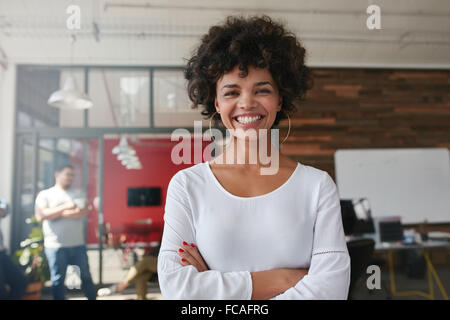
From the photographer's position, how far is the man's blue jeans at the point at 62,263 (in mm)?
3268

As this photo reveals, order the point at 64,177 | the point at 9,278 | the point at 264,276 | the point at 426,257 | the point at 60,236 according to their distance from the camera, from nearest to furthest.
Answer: the point at 264,276 < the point at 9,278 < the point at 60,236 < the point at 64,177 < the point at 426,257

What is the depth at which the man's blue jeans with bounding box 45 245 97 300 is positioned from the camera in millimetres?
3268

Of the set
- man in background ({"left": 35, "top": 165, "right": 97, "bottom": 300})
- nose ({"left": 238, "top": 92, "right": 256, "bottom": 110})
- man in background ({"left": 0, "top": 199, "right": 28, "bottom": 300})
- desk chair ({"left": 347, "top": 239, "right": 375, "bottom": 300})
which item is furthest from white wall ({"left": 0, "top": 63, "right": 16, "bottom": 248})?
nose ({"left": 238, "top": 92, "right": 256, "bottom": 110})

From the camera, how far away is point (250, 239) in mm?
867

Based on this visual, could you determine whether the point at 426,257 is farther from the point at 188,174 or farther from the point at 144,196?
the point at 188,174

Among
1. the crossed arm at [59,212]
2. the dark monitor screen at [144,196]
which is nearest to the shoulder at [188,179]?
the crossed arm at [59,212]

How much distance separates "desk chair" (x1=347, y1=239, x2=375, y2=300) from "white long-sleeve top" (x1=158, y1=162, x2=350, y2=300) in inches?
42.3

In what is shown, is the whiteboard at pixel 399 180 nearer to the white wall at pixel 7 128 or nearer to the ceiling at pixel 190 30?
the ceiling at pixel 190 30

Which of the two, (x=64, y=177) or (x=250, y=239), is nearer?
(x=250, y=239)

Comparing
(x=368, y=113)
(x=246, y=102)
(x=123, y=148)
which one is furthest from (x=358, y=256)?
(x=123, y=148)

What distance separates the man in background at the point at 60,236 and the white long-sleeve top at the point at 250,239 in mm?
2816

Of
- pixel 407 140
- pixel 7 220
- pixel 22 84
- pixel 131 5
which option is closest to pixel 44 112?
pixel 22 84

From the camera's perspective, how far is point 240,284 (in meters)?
0.83

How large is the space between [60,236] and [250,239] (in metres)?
2.99
